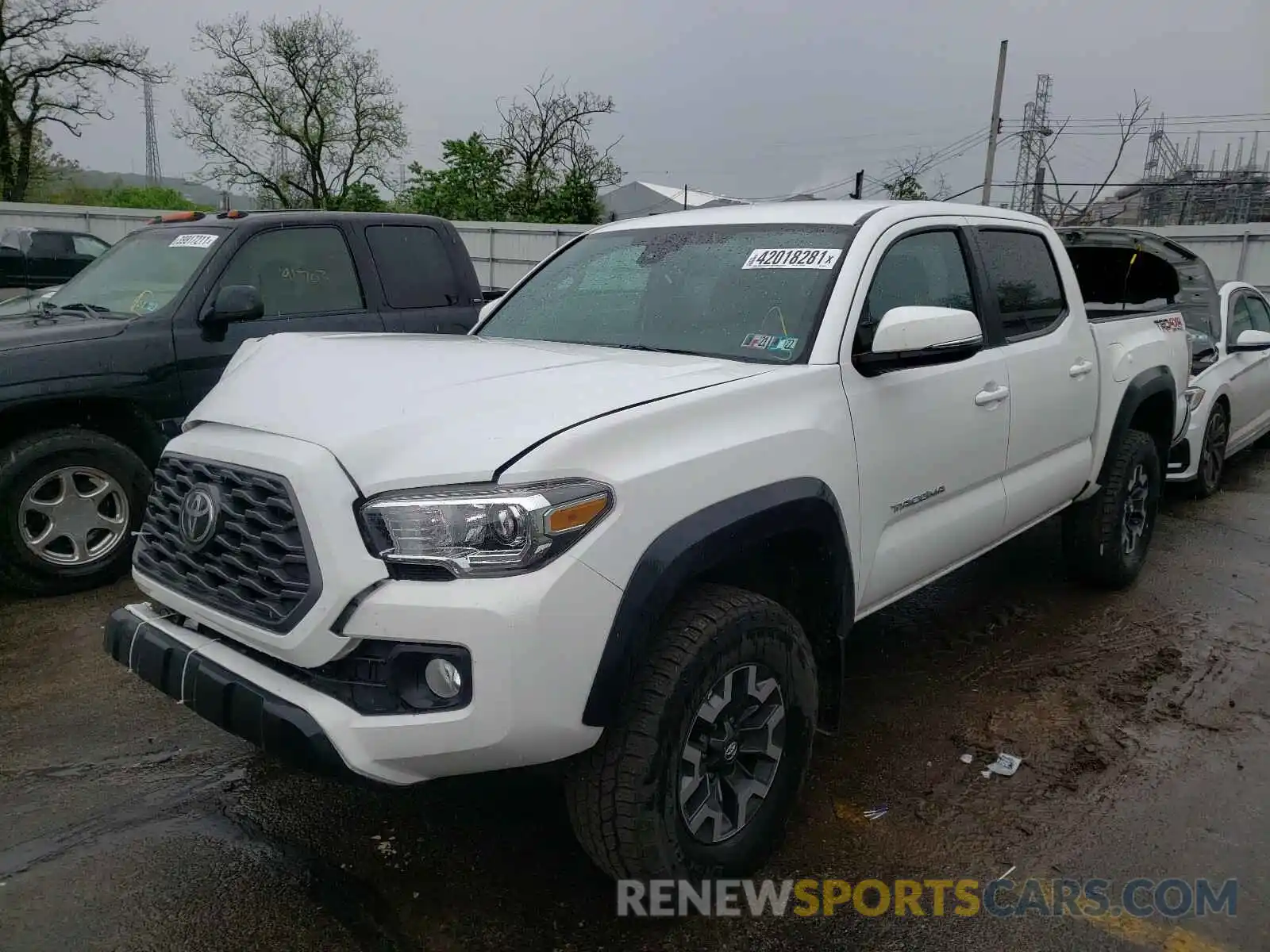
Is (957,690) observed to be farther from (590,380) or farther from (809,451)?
(590,380)

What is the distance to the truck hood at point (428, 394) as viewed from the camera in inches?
83.7

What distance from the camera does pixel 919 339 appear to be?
9.24ft

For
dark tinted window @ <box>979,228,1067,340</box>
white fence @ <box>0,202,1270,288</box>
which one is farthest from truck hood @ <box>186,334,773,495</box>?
white fence @ <box>0,202,1270,288</box>

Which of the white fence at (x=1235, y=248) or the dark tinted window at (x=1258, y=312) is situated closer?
the dark tinted window at (x=1258, y=312)

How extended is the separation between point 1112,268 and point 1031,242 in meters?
2.28

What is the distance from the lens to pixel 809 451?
104 inches

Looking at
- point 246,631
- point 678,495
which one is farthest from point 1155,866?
point 246,631

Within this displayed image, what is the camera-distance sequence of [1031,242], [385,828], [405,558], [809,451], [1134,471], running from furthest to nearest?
1. [1134,471]
2. [1031,242]
3. [385,828]
4. [809,451]
5. [405,558]

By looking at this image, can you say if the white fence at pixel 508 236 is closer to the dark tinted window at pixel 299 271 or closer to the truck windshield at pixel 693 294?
the dark tinted window at pixel 299 271

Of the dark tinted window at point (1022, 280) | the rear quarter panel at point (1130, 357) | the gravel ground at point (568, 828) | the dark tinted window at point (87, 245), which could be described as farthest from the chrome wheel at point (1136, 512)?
the dark tinted window at point (87, 245)

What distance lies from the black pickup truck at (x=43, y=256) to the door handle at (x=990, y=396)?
8160 millimetres

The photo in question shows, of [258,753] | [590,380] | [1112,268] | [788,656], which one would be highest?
[1112,268]

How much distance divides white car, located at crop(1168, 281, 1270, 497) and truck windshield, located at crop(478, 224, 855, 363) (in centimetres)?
448

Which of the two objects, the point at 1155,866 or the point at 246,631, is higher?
the point at 246,631
